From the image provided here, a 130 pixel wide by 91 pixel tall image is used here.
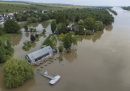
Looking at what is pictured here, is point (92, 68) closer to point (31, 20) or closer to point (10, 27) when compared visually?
point (10, 27)

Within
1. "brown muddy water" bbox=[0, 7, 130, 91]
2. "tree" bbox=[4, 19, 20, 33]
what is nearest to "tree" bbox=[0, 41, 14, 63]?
"brown muddy water" bbox=[0, 7, 130, 91]

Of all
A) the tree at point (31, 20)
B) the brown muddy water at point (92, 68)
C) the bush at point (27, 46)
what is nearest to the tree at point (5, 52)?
the bush at point (27, 46)

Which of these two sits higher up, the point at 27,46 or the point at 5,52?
the point at 5,52

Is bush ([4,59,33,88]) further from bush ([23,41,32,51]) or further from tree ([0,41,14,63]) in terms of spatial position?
bush ([23,41,32,51])

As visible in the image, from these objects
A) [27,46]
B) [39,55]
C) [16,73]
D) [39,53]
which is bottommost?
[27,46]

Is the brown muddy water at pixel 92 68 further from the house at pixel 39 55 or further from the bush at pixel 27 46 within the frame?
the bush at pixel 27 46

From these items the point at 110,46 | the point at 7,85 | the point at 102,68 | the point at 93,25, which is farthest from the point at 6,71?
the point at 93,25

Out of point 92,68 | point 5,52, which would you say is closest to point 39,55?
point 5,52

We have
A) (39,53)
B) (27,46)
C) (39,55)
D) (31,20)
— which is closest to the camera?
(39,55)

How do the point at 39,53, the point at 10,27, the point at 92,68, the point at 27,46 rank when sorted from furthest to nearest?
the point at 10,27
the point at 27,46
the point at 39,53
the point at 92,68
